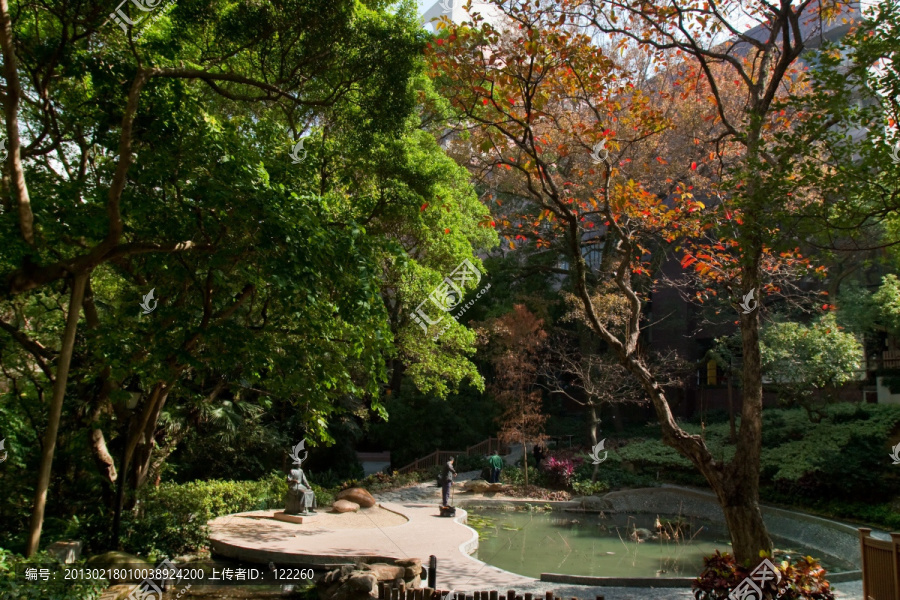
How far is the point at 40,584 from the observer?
5699 millimetres

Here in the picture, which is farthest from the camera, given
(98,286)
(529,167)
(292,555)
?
(98,286)

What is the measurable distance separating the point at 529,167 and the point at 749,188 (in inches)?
109

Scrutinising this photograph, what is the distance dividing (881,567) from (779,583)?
3.58 ft

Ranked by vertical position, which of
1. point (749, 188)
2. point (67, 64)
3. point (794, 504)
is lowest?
point (794, 504)

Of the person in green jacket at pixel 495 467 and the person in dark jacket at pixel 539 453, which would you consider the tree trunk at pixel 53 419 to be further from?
the person in dark jacket at pixel 539 453

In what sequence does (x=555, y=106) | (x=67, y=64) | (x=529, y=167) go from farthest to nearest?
(x=555, y=106) → (x=529, y=167) → (x=67, y=64)

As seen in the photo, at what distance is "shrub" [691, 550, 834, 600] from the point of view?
20.1ft

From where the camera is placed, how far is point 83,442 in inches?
350

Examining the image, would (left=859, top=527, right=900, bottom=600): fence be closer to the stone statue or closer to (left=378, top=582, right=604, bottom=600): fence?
(left=378, top=582, right=604, bottom=600): fence

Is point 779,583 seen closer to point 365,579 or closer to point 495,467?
point 365,579

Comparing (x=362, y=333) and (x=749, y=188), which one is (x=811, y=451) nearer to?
(x=749, y=188)

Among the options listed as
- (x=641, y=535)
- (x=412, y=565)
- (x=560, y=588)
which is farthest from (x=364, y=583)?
(x=641, y=535)

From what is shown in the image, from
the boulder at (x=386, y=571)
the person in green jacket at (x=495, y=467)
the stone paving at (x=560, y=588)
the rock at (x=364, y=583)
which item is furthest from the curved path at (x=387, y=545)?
the person in green jacket at (x=495, y=467)

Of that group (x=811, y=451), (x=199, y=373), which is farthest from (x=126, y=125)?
(x=811, y=451)
